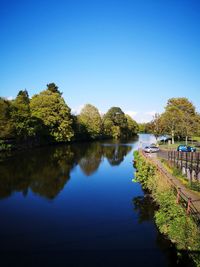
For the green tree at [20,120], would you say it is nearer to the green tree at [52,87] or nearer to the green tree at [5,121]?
→ the green tree at [5,121]

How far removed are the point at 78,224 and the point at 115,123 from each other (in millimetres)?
117305

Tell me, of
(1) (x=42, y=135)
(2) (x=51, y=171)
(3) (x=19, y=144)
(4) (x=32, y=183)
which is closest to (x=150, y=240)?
(4) (x=32, y=183)

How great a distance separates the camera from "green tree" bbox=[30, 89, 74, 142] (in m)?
69.6

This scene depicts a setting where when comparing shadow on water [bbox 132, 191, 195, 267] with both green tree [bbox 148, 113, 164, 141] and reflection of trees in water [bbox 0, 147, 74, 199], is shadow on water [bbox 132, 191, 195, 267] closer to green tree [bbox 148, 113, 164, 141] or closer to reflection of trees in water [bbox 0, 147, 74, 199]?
reflection of trees in water [bbox 0, 147, 74, 199]

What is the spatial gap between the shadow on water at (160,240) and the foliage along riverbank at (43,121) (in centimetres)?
3614

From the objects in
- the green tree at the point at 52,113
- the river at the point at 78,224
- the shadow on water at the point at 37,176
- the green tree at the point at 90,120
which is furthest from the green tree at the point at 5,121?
the green tree at the point at 90,120

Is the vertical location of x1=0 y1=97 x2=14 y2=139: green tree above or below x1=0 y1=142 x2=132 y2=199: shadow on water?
above

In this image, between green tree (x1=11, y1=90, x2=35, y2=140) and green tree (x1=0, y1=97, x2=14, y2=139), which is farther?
green tree (x1=11, y1=90, x2=35, y2=140)

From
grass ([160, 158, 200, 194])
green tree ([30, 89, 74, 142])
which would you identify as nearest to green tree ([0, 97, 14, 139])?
green tree ([30, 89, 74, 142])

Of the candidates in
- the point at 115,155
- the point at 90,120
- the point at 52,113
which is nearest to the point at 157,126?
the point at 115,155

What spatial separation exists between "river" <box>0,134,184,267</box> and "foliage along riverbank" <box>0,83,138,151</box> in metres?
24.7

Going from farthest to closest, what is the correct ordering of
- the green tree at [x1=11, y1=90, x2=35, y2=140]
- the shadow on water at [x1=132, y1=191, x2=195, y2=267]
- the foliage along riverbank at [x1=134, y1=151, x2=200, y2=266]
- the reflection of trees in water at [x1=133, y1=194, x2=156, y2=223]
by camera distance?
the green tree at [x1=11, y1=90, x2=35, y2=140]
the reflection of trees in water at [x1=133, y1=194, x2=156, y2=223]
the shadow on water at [x1=132, y1=191, x2=195, y2=267]
the foliage along riverbank at [x1=134, y1=151, x2=200, y2=266]

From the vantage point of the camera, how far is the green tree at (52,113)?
69.6 meters

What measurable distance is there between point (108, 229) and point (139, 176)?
10.3 meters
